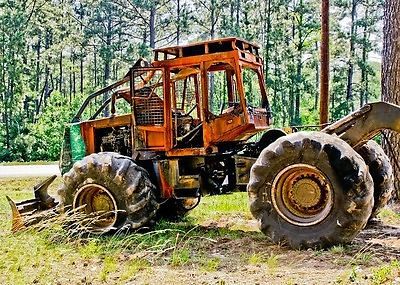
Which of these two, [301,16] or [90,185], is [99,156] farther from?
[301,16]

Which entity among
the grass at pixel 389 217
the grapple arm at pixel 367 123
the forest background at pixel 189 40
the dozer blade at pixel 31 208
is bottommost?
the grass at pixel 389 217

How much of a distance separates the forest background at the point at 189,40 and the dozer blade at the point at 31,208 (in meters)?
21.8

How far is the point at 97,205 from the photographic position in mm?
7488

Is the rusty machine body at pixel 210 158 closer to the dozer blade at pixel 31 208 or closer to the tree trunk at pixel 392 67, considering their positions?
the dozer blade at pixel 31 208

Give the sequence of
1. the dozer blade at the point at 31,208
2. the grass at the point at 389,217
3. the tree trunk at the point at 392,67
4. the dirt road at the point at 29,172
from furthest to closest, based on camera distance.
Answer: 1. the dirt road at the point at 29,172
2. the tree trunk at the point at 392,67
3. the grass at the point at 389,217
4. the dozer blade at the point at 31,208

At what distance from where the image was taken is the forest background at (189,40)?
101 ft

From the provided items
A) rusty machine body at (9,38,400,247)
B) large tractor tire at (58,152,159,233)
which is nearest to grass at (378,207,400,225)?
rusty machine body at (9,38,400,247)

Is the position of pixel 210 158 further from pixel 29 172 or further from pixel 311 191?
pixel 29 172

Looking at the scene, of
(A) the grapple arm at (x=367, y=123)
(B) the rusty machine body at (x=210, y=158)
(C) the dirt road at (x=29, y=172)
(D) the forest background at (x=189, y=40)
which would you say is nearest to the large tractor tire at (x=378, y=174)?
(B) the rusty machine body at (x=210, y=158)

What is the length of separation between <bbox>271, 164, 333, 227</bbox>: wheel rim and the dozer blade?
10.3ft

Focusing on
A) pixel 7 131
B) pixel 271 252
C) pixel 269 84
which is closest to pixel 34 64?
pixel 7 131

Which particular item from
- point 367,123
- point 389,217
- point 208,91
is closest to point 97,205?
point 208,91

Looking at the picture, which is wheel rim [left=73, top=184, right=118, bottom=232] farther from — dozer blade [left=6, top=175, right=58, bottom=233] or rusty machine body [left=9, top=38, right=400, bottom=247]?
dozer blade [left=6, top=175, right=58, bottom=233]

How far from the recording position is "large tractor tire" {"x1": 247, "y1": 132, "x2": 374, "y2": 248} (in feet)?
18.8
